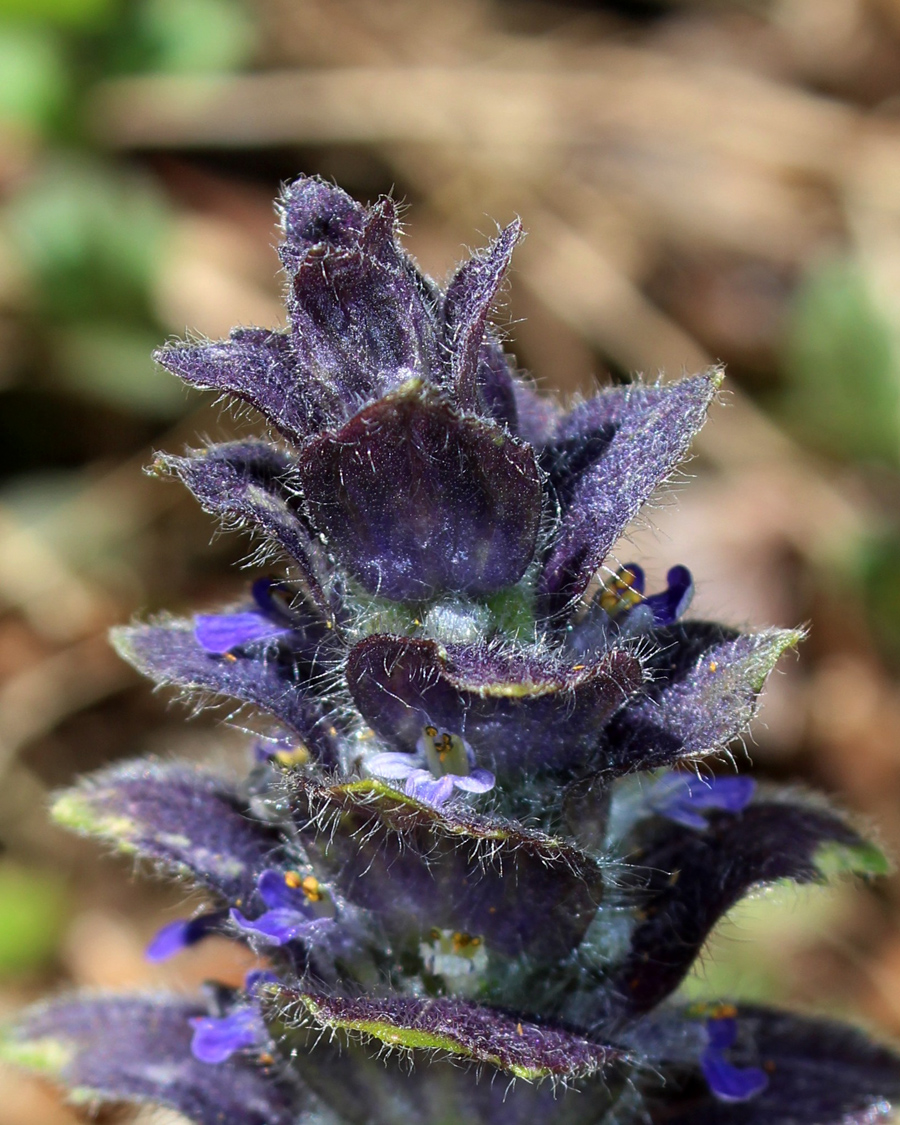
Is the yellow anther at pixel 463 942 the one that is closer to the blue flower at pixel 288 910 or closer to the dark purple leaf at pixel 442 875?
the dark purple leaf at pixel 442 875

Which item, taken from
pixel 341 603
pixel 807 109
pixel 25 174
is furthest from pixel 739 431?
pixel 341 603

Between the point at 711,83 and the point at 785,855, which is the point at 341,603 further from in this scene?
the point at 711,83

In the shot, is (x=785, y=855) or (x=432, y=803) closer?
(x=432, y=803)

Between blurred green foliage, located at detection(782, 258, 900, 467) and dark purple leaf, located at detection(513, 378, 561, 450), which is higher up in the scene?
blurred green foliage, located at detection(782, 258, 900, 467)

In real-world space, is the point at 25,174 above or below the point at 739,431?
below

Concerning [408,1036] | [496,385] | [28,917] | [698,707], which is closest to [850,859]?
[698,707]

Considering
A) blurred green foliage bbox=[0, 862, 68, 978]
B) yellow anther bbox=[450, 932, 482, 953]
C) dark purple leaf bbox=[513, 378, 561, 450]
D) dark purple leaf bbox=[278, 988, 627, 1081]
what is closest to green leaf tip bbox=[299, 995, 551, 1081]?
dark purple leaf bbox=[278, 988, 627, 1081]

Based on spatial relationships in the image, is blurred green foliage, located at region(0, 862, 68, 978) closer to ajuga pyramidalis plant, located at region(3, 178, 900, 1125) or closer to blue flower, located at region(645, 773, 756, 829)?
ajuga pyramidalis plant, located at region(3, 178, 900, 1125)
